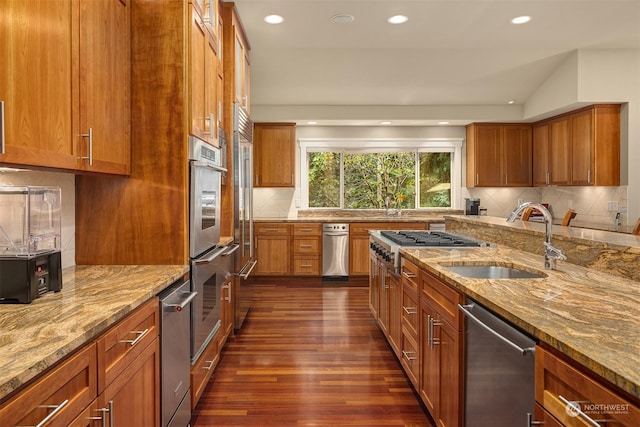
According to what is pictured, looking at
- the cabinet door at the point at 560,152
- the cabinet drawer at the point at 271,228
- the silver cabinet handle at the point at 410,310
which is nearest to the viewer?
the silver cabinet handle at the point at 410,310

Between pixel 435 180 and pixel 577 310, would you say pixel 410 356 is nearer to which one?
pixel 577 310

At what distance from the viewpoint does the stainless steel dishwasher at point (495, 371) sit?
1.23 meters

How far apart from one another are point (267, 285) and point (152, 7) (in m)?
4.14

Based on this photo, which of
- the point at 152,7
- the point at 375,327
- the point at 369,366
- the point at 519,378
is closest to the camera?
the point at 519,378

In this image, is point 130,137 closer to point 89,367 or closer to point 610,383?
point 89,367

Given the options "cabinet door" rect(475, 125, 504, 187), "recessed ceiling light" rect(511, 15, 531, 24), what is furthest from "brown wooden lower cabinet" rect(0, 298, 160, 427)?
"cabinet door" rect(475, 125, 504, 187)

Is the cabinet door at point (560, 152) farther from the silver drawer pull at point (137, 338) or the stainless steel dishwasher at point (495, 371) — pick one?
the silver drawer pull at point (137, 338)

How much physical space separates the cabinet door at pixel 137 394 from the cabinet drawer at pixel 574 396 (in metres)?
1.21

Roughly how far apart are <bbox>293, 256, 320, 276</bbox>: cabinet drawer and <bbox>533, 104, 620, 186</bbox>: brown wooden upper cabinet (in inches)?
131

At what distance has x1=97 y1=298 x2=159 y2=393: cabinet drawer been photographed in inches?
49.4

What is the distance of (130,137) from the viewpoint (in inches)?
84.7

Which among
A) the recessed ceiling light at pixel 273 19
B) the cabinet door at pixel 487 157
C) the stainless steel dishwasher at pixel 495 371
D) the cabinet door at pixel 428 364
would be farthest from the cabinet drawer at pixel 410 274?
the cabinet door at pixel 487 157

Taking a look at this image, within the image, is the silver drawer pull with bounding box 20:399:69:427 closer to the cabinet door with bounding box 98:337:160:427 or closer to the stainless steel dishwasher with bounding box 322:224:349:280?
the cabinet door with bounding box 98:337:160:427

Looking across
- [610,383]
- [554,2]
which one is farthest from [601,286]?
[554,2]
